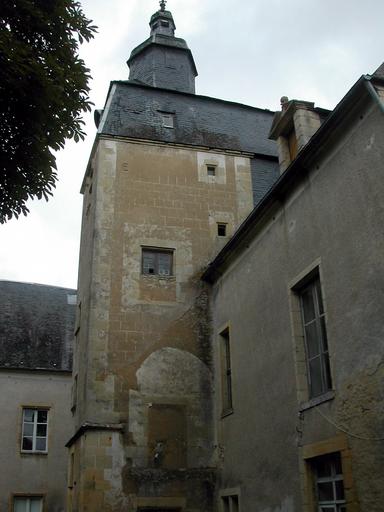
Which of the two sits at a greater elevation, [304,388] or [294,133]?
[294,133]

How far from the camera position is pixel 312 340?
364 inches

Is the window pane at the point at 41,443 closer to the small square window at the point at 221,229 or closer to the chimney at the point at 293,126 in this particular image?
the small square window at the point at 221,229

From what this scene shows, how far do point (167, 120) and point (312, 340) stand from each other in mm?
8634

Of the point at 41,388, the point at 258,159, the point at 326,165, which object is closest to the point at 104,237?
the point at 258,159

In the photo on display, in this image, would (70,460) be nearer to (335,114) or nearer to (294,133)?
(294,133)

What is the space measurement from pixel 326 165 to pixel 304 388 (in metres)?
3.34

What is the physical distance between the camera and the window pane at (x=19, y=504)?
719 inches

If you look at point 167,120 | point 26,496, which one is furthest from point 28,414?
point 167,120

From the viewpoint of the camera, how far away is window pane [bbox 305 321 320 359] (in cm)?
908

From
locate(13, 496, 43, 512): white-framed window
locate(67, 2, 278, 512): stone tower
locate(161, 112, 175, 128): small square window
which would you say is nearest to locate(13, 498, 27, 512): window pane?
locate(13, 496, 43, 512): white-framed window

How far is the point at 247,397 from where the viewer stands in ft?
35.8

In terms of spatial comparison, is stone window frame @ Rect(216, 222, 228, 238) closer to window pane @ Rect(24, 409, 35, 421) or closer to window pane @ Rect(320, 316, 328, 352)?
window pane @ Rect(320, 316, 328, 352)

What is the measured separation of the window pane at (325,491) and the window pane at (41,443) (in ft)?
42.0

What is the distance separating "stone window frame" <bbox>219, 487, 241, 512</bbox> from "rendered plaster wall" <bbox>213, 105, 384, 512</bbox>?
15 centimetres
